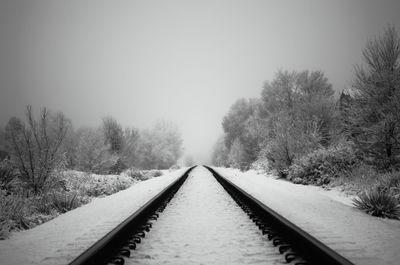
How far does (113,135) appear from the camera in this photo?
30.1 m

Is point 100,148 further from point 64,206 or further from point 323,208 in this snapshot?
point 323,208

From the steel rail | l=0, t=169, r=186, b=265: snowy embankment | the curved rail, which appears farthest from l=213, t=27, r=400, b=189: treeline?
l=0, t=169, r=186, b=265: snowy embankment

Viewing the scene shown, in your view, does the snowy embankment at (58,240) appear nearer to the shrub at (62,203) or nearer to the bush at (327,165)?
the shrub at (62,203)

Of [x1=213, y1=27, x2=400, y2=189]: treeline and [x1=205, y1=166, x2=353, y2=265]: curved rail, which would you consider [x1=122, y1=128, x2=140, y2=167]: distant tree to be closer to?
[x1=213, y1=27, x2=400, y2=189]: treeline

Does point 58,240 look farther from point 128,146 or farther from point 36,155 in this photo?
point 128,146

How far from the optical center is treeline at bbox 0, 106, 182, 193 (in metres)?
9.67

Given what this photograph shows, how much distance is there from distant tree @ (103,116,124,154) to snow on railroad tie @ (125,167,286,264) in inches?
1016

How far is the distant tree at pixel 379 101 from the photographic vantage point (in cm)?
965

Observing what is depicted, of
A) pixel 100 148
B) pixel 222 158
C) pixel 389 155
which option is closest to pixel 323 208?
pixel 389 155

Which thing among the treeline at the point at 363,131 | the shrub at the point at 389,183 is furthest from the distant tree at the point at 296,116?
the shrub at the point at 389,183

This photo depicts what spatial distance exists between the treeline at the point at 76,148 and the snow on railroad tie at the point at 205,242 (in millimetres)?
6308

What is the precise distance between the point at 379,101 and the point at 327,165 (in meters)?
3.52

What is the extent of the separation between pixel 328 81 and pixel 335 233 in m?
34.0

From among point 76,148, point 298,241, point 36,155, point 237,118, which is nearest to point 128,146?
point 76,148
